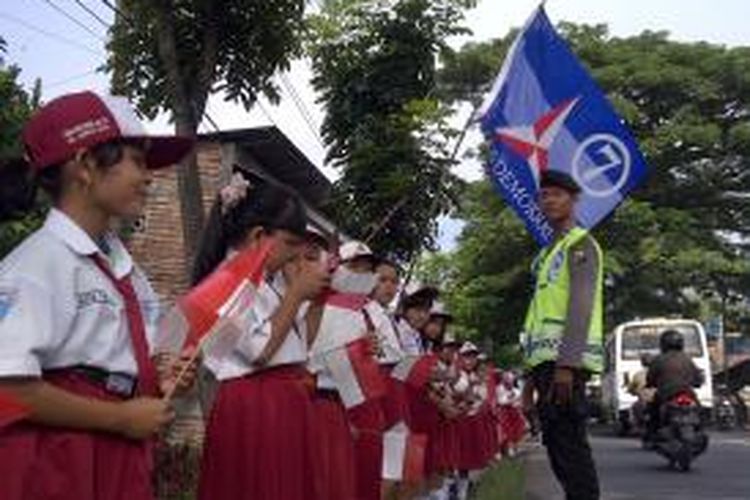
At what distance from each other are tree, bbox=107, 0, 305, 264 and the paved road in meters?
3.54

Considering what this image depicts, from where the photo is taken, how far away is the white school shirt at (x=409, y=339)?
7480 millimetres

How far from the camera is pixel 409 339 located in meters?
7.79

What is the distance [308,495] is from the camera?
16.3ft

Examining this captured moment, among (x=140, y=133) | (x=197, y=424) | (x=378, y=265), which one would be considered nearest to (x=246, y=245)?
(x=140, y=133)

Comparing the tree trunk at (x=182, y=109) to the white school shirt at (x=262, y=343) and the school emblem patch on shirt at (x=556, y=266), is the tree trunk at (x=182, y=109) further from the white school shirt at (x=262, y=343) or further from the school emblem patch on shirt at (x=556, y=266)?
the white school shirt at (x=262, y=343)

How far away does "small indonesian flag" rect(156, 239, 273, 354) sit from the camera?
3.50 m

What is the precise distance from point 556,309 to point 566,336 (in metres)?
0.17

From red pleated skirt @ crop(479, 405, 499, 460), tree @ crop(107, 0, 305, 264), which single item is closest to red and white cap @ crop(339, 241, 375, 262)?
tree @ crop(107, 0, 305, 264)

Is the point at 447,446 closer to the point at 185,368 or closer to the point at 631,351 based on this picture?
the point at 185,368

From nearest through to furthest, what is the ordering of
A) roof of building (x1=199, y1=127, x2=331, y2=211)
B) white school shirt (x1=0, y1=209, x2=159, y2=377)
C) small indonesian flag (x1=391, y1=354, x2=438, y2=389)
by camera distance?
1. white school shirt (x1=0, y1=209, x2=159, y2=377)
2. small indonesian flag (x1=391, y1=354, x2=438, y2=389)
3. roof of building (x1=199, y1=127, x2=331, y2=211)

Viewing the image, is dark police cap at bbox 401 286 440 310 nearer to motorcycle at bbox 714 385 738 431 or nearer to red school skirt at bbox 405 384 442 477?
red school skirt at bbox 405 384 442 477

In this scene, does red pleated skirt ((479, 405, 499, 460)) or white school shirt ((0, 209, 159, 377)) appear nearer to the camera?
white school shirt ((0, 209, 159, 377))

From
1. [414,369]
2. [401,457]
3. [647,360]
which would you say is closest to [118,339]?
[401,457]

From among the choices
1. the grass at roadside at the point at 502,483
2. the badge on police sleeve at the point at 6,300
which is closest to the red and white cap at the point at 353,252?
the badge on police sleeve at the point at 6,300
